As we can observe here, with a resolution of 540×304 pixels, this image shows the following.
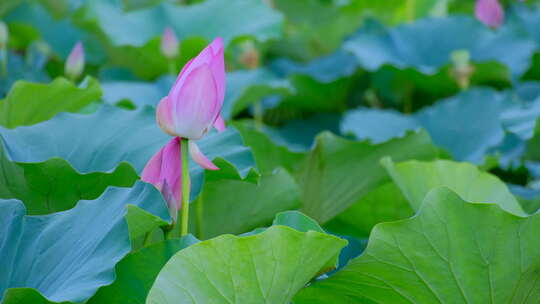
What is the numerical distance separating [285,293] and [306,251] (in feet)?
0.20

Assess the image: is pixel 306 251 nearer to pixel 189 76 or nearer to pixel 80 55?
pixel 189 76

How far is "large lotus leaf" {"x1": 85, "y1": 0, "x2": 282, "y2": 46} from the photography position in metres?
2.20

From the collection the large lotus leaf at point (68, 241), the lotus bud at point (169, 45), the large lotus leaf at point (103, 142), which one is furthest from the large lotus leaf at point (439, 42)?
the large lotus leaf at point (68, 241)

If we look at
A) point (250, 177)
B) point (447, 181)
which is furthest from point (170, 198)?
point (447, 181)

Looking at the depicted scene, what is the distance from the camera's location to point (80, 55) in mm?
1804

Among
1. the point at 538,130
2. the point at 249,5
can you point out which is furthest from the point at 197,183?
the point at 249,5

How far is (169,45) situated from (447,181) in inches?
33.8

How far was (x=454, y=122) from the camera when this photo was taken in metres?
1.89

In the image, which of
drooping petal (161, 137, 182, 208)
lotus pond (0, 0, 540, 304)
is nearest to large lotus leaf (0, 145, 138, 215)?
lotus pond (0, 0, 540, 304)

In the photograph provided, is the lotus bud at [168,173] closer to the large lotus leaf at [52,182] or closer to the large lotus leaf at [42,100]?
the large lotus leaf at [52,182]

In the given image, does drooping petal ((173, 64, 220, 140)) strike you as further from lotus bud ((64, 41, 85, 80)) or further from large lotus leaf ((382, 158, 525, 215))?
lotus bud ((64, 41, 85, 80))

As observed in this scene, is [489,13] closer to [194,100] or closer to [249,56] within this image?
[249,56]

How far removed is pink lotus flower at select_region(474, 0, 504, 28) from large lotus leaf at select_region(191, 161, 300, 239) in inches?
54.9

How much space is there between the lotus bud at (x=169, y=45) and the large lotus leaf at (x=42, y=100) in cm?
52
